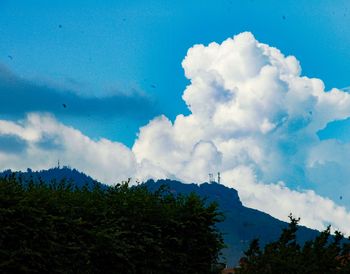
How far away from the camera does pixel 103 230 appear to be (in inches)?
584

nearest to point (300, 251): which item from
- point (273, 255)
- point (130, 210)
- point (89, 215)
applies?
point (273, 255)

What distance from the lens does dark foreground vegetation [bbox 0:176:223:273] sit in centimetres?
1346

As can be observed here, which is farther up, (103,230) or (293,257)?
(103,230)

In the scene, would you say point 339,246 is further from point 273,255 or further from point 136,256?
point 136,256

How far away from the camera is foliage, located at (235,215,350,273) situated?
1602 centimetres

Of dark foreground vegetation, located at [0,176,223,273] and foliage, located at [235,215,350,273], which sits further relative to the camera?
foliage, located at [235,215,350,273]

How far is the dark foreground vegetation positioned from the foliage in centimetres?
142

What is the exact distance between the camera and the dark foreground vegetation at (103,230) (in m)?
13.5

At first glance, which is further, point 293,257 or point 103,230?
point 293,257

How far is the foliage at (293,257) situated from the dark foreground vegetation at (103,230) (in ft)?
4.65

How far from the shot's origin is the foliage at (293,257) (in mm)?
16016

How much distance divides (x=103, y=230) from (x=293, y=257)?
528 centimetres

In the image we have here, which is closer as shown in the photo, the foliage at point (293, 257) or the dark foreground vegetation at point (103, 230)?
the dark foreground vegetation at point (103, 230)

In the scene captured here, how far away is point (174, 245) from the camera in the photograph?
1681cm
